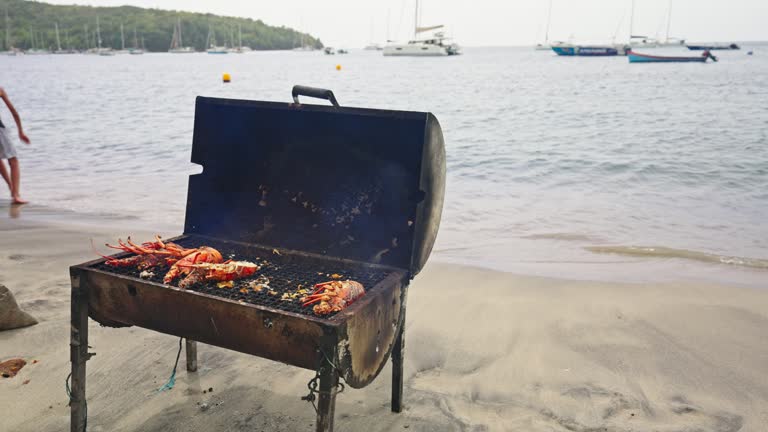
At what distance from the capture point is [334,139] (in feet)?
10.7

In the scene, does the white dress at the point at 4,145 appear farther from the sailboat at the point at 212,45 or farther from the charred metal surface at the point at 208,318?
the sailboat at the point at 212,45

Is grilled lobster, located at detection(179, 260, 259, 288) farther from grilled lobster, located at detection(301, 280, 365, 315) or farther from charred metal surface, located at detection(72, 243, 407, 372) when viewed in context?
grilled lobster, located at detection(301, 280, 365, 315)

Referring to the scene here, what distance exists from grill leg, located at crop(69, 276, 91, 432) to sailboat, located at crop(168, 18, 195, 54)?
157 m

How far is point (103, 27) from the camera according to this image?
140m

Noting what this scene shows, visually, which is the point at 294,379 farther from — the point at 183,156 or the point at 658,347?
the point at 183,156

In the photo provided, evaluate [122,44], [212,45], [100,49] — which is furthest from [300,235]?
[212,45]

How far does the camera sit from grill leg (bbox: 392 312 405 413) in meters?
3.21

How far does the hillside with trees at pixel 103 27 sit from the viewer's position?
427 feet

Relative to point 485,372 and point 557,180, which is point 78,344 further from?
point 557,180

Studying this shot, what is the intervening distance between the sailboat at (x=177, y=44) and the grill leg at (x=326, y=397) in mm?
158240

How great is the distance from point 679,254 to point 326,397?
620 centimetres

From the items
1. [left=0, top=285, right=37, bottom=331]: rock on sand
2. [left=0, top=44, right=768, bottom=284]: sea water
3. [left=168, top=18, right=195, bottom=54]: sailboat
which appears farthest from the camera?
[left=168, top=18, right=195, bottom=54]: sailboat

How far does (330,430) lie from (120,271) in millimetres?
1341

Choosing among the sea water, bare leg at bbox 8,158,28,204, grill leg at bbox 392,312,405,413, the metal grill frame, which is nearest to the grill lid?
the metal grill frame
